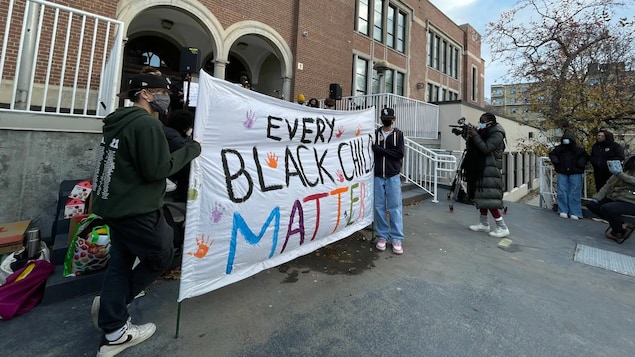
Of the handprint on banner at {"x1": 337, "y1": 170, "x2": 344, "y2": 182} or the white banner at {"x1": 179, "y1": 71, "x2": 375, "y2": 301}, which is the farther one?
the handprint on banner at {"x1": 337, "y1": 170, "x2": 344, "y2": 182}

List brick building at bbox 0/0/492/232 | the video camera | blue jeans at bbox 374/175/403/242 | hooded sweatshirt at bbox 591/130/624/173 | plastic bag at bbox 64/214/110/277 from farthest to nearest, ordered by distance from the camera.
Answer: hooded sweatshirt at bbox 591/130/624/173 < the video camera < blue jeans at bbox 374/175/403/242 < brick building at bbox 0/0/492/232 < plastic bag at bbox 64/214/110/277

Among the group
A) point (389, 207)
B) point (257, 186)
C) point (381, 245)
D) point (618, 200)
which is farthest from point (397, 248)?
point (618, 200)

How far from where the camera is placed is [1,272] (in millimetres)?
2348

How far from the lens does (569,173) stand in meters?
5.75

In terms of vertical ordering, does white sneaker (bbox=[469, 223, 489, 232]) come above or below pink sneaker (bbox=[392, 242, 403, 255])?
above

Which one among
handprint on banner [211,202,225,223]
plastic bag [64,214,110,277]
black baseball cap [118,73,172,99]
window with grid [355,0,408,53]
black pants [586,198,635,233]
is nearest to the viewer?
black baseball cap [118,73,172,99]

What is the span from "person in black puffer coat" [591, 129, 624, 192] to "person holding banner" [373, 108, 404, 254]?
4.74 m

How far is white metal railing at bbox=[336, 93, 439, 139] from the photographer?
1002 centimetres

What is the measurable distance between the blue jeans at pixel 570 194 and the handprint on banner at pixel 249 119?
21.8 feet

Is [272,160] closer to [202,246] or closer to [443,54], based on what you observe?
[202,246]

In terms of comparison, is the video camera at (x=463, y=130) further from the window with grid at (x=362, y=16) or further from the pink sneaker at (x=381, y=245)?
the window with grid at (x=362, y=16)

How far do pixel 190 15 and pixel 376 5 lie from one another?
9.95 m

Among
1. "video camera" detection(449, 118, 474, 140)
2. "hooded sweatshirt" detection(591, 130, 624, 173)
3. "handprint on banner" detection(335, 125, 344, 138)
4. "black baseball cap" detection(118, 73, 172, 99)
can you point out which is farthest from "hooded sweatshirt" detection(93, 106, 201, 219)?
"hooded sweatshirt" detection(591, 130, 624, 173)

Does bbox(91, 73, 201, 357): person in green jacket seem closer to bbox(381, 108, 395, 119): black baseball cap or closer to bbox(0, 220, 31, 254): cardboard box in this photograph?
bbox(0, 220, 31, 254): cardboard box
